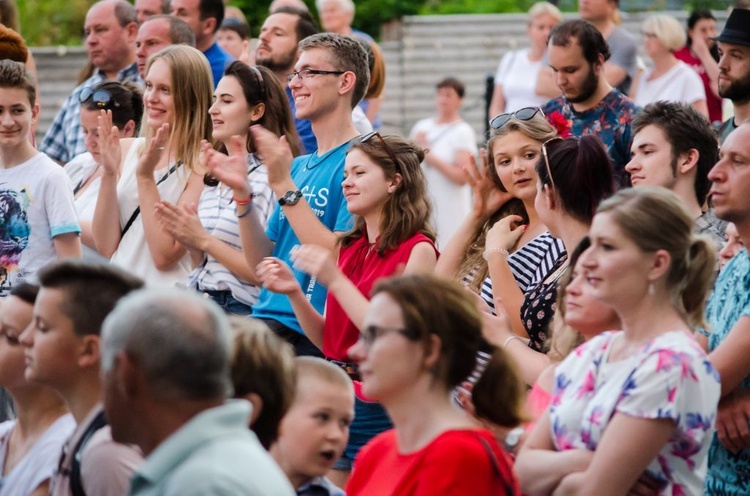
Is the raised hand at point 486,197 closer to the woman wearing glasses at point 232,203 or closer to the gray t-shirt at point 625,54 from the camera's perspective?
the woman wearing glasses at point 232,203

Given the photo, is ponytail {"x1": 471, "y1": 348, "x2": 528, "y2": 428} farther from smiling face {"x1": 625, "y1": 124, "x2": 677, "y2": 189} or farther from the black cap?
the black cap

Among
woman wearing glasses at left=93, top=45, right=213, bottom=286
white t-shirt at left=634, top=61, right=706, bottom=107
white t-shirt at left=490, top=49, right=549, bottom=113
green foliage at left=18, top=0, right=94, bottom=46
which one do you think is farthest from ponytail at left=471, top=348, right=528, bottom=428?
green foliage at left=18, top=0, right=94, bottom=46

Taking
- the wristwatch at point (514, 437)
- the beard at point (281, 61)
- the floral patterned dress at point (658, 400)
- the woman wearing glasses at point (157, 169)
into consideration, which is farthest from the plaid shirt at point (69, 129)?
the floral patterned dress at point (658, 400)

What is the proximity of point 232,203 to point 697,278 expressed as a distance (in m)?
2.94

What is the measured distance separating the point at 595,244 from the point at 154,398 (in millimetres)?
1477

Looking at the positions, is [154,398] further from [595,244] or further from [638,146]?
[638,146]

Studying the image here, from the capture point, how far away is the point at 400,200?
525cm

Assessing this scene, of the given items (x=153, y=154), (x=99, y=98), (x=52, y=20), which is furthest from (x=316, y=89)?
(x=52, y=20)

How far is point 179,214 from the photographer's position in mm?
5770

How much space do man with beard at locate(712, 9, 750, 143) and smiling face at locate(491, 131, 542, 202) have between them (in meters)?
1.46

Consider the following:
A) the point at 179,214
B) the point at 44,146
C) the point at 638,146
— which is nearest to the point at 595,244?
the point at 638,146

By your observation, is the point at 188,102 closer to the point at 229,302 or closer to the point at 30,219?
the point at 30,219

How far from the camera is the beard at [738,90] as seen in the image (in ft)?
20.6

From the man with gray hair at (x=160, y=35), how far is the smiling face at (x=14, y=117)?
69.9 inches
